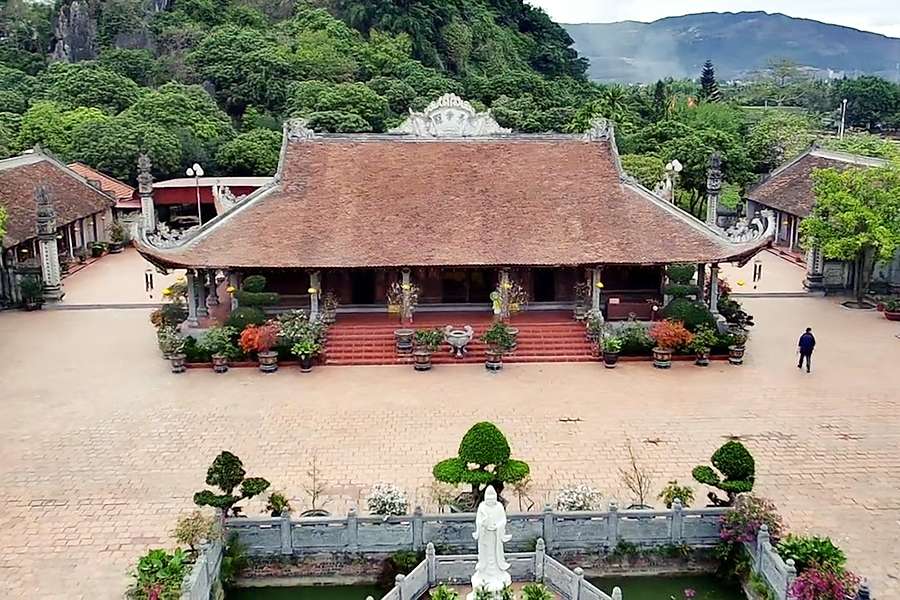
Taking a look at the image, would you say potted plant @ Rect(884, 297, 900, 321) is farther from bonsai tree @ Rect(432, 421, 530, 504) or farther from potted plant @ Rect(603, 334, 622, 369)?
bonsai tree @ Rect(432, 421, 530, 504)

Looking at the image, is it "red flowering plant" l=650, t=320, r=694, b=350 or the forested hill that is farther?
the forested hill

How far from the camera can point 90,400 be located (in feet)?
64.2

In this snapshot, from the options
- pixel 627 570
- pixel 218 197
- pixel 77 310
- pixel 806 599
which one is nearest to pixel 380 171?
pixel 218 197

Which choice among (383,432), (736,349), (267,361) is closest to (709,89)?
(736,349)

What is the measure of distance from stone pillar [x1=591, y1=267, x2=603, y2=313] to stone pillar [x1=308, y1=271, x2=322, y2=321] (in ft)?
25.0

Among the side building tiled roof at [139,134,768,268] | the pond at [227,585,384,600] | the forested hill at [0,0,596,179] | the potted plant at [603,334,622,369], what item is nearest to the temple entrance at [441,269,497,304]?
the side building tiled roof at [139,134,768,268]

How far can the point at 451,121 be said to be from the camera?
88.4 ft

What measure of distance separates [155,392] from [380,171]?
9651 millimetres

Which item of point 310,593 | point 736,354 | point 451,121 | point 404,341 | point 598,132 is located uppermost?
point 451,121

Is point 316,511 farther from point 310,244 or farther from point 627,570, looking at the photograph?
point 310,244

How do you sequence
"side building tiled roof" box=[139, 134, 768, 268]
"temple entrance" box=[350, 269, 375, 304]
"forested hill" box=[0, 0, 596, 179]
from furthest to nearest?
1. "forested hill" box=[0, 0, 596, 179]
2. "temple entrance" box=[350, 269, 375, 304]
3. "side building tiled roof" box=[139, 134, 768, 268]

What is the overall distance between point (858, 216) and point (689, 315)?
26.0 feet

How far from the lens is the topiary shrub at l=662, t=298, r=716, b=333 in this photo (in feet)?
73.5

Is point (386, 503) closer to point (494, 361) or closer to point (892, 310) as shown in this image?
point (494, 361)
